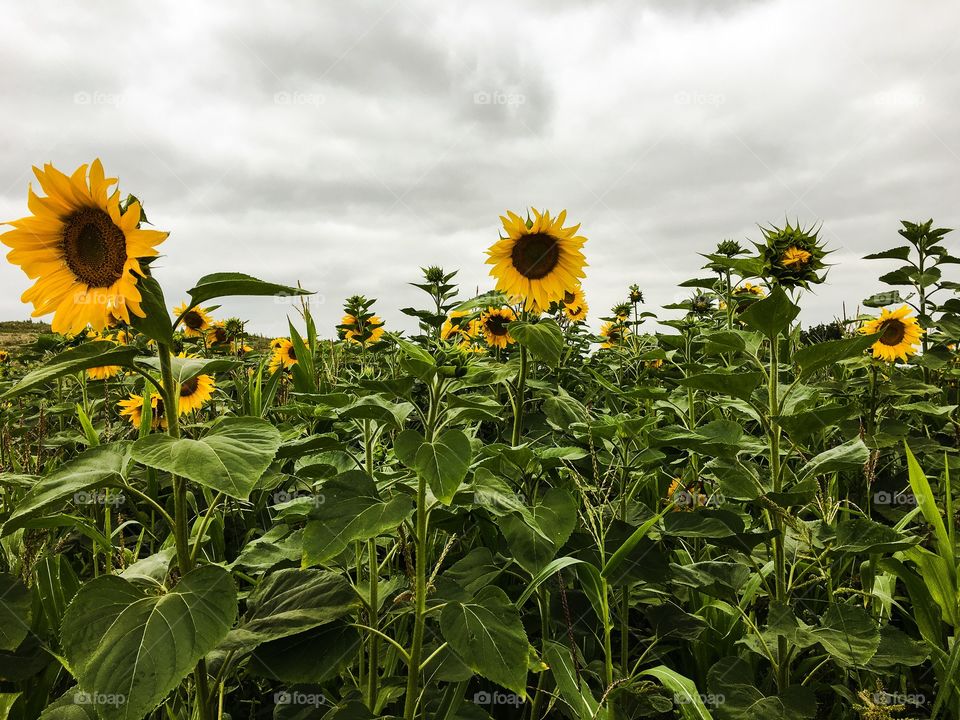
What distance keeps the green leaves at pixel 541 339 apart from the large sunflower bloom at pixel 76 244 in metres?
1.01

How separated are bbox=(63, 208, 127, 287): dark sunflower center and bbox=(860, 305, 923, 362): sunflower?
4.46 metres

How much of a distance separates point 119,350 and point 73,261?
389 mm

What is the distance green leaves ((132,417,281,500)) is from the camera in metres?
0.98

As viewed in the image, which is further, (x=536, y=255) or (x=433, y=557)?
(x=536, y=255)

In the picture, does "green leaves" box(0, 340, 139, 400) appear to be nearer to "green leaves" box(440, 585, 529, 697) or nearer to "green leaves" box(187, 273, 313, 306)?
"green leaves" box(187, 273, 313, 306)

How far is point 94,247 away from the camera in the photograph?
4.33 feet

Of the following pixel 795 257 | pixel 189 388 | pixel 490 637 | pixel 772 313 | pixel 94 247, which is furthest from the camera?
pixel 189 388

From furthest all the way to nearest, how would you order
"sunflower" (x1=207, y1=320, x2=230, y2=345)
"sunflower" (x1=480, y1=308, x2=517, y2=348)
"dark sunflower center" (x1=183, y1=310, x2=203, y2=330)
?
"sunflower" (x1=207, y1=320, x2=230, y2=345) → "dark sunflower center" (x1=183, y1=310, x2=203, y2=330) → "sunflower" (x1=480, y1=308, x2=517, y2=348)

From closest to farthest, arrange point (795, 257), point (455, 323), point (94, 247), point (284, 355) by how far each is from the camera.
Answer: point (94, 247) → point (795, 257) → point (455, 323) → point (284, 355)

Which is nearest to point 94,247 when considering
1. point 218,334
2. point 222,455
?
point 222,455

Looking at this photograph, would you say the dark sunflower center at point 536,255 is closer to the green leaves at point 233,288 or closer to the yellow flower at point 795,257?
the yellow flower at point 795,257

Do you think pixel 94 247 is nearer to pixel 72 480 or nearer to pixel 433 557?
pixel 72 480

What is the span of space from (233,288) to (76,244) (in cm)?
45

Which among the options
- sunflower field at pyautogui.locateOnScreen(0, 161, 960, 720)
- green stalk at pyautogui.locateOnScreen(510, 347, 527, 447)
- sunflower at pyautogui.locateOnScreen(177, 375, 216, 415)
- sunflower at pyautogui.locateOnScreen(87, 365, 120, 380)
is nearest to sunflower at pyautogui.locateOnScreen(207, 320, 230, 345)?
sunflower at pyautogui.locateOnScreen(87, 365, 120, 380)
